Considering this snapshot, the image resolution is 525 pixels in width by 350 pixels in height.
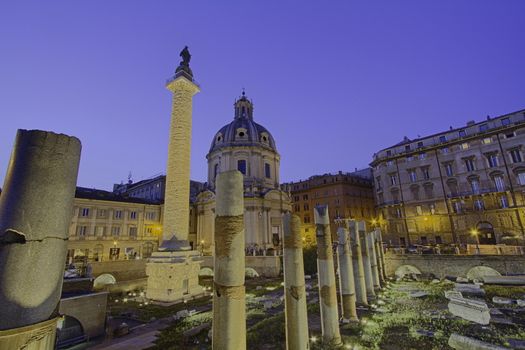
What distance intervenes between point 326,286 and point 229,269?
561 centimetres

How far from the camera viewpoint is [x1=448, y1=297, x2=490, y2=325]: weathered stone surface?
11.7m

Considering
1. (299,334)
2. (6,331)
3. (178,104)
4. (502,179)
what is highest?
(178,104)

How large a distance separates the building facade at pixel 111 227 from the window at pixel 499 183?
4370 cm

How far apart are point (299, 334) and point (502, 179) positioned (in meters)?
37.2

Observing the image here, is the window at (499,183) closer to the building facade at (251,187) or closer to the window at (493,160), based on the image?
the window at (493,160)

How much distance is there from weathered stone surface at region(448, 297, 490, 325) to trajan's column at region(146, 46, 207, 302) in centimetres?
1472

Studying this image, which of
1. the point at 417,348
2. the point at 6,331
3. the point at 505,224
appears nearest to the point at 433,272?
the point at 505,224

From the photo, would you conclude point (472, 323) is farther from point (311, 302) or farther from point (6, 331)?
point (6, 331)

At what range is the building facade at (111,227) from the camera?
1291 inches

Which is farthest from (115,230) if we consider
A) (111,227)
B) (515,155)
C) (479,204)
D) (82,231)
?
(515,155)

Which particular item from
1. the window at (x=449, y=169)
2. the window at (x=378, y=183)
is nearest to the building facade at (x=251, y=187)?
the window at (x=378, y=183)

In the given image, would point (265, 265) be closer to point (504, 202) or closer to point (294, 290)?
point (294, 290)

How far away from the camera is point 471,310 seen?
474 inches

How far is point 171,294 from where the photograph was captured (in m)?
17.0
